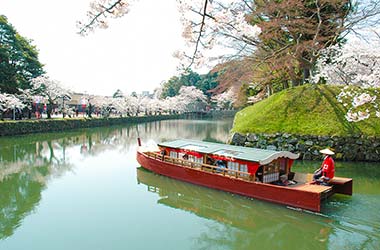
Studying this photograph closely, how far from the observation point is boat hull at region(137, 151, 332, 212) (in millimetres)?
8023

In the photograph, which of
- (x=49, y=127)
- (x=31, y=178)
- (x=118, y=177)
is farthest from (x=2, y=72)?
(x=118, y=177)

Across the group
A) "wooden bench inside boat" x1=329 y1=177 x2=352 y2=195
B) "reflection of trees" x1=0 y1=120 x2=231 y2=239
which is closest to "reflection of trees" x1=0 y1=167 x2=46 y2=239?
"reflection of trees" x1=0 y1=120 x2=231 y2=239

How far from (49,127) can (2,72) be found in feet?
20.6

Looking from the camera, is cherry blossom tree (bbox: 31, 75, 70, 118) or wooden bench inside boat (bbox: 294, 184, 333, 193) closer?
wooden bench inside boat (bbox: 294, 184, 333, 193)

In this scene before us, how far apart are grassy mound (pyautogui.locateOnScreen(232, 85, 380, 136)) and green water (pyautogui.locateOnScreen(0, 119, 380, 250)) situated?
3.03m

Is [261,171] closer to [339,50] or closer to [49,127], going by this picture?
[339,50]

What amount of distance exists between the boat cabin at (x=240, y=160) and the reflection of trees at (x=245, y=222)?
0.80m

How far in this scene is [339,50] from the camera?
17.3m

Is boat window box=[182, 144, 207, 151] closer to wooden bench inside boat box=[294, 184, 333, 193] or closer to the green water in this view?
the green water

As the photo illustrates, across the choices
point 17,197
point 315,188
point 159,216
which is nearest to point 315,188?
point 315,188

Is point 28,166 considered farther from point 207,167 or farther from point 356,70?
point 356,70

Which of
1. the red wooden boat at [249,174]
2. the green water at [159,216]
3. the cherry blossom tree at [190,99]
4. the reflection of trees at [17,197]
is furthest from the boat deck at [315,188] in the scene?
the cherry blossom tree at [190,99]

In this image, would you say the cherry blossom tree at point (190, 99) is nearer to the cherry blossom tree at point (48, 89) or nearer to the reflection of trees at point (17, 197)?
the cherry blossom tree at point (48, 89)

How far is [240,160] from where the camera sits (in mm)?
9625
